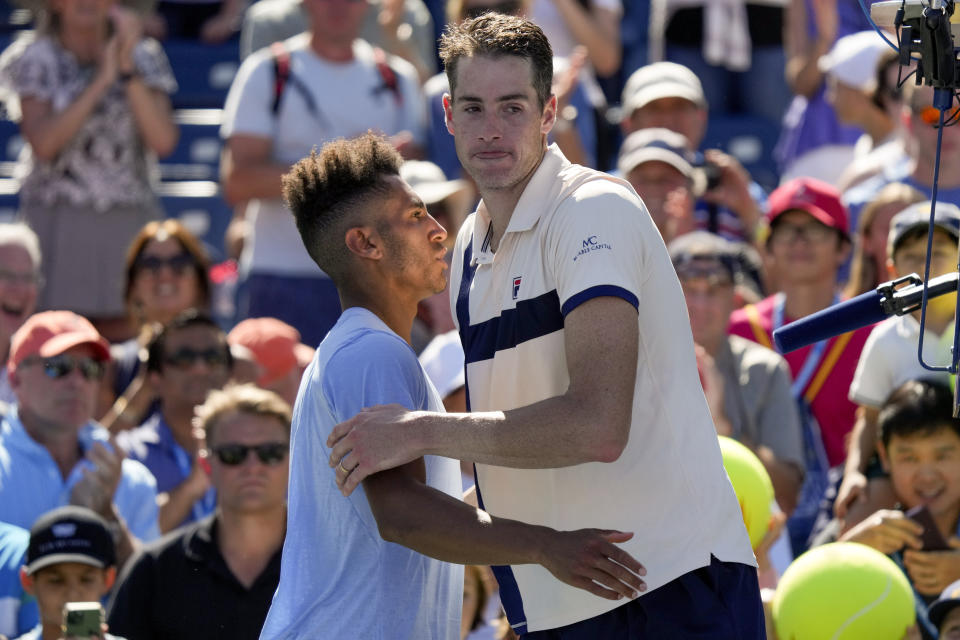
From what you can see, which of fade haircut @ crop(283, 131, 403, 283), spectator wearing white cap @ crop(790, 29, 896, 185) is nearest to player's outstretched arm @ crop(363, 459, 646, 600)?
fade haircut @ crop(283, 131, 403, 283)

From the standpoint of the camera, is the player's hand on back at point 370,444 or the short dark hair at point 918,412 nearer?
the player's hand on back at point 370,444

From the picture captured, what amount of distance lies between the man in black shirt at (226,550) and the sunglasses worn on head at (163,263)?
5.43ft

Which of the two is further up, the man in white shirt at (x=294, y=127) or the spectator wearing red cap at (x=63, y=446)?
the man in white shirt at (x=294, y=127)

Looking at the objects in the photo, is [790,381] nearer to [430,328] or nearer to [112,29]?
[430,328]

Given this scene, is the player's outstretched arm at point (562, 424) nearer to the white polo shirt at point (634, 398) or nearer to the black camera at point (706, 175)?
the white polo shirt at point (634, 398)

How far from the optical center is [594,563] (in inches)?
128

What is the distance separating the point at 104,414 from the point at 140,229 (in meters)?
1.48

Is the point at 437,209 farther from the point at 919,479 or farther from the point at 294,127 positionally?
the point at 919,479

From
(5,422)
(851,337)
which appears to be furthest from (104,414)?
(851,337)

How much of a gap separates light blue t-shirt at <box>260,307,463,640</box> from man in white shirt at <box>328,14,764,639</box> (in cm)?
17

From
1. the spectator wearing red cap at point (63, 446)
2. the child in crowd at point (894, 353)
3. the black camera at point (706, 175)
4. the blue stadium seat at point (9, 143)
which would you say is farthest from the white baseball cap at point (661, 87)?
the blue stadium seat at point (9, 143)

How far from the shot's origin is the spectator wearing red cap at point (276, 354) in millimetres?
7031

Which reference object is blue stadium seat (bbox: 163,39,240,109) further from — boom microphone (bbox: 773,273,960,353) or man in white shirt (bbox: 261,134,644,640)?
boom microphone (bbox: 773,273,960,353)

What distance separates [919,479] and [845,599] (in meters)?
0.99
